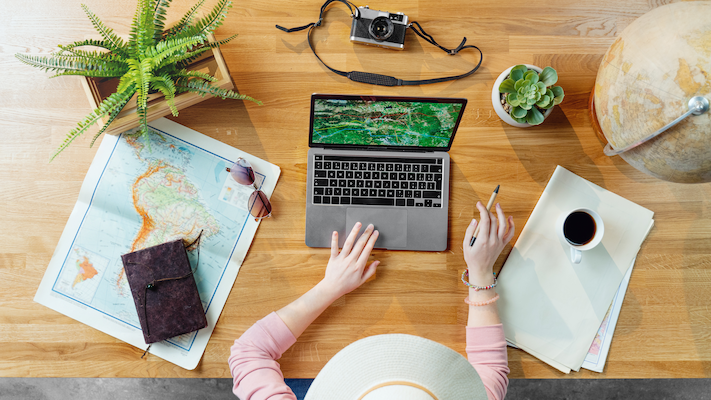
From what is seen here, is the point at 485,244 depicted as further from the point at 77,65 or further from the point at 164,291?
the point at 77,65

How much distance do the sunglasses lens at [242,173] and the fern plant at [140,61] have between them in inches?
7.9

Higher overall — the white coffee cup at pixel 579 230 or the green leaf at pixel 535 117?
the green leaf at pixel 535 117

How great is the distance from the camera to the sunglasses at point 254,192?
99 cm

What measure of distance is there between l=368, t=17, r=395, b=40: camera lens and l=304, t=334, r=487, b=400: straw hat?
0.77 metres

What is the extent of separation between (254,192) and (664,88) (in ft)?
2.87

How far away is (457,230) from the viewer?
3.47 ft

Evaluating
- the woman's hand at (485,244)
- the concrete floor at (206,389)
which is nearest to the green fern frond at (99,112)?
the woman's hand at (485,244)

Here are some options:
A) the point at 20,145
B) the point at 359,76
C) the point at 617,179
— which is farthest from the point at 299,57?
the point at 617,179

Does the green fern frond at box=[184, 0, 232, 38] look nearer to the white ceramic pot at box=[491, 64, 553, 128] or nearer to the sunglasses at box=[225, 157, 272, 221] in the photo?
the sunglasses at box=[225, 157, 272, 221]

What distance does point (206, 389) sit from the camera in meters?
1.74

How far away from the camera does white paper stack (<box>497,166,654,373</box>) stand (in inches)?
40.2

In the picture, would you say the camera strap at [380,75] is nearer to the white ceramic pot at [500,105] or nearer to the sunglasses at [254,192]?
the white ceramic pot at [500,105]

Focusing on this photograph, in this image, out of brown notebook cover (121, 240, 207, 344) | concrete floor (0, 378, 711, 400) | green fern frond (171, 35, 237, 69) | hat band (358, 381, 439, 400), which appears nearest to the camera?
hat band (358, 381, 439, 400)

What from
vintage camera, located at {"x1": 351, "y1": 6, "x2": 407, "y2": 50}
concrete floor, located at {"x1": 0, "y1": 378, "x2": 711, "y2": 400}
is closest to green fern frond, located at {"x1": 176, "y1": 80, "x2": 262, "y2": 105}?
vintage camera, located at {"x1": 351, "y1": 6, "x2": 407, "y2": 50}
